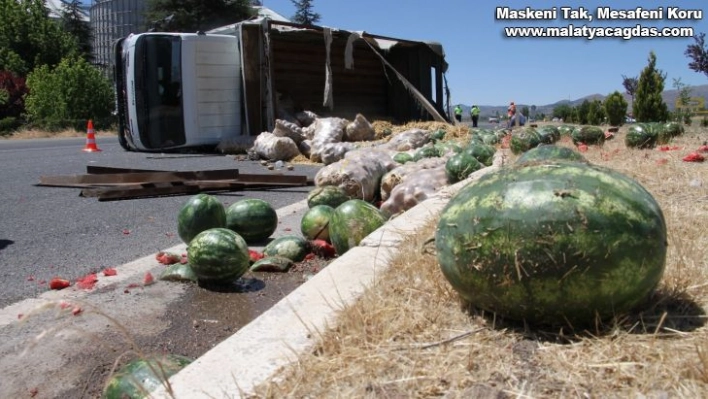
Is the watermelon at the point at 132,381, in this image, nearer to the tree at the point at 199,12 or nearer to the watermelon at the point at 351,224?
the watermelon at the point at 351,224

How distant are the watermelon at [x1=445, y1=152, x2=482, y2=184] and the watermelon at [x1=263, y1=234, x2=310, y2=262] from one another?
206 centimetres

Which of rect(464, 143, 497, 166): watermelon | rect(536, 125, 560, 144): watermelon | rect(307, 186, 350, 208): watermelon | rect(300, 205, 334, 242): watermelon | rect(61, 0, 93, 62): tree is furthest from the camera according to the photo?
rect(61, 0, 93, 62): tree

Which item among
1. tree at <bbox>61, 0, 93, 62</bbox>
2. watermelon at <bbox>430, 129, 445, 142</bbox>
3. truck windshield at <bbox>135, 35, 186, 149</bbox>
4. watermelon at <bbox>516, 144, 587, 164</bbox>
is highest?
tree at <bbox>61, 0, 93, 62</bbox>

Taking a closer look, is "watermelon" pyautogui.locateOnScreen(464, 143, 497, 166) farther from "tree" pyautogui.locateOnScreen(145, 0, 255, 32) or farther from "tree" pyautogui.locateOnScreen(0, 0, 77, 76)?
"tree" pyautogui.locateOnScreen(0, 0, 77, 76)

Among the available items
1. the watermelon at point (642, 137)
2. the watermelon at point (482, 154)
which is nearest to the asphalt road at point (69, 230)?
the watermelon at point (482, 154)

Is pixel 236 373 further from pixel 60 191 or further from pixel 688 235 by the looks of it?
pixel 60 191

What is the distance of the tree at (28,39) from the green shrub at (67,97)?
7627mm

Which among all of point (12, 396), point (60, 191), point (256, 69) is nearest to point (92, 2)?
point (256, 69)

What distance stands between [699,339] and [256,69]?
45.5 feet

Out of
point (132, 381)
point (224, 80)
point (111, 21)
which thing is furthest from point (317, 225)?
point (111, 21)

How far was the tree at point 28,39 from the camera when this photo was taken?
137 ft

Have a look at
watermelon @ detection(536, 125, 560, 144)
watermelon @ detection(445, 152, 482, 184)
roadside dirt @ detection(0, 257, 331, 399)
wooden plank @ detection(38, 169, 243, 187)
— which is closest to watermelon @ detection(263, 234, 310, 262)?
roadside dirt @ detection(0, 257, 331, 399)

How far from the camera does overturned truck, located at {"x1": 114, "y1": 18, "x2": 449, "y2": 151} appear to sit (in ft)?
45.8

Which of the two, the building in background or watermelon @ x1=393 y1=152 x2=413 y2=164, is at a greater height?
the building in background
